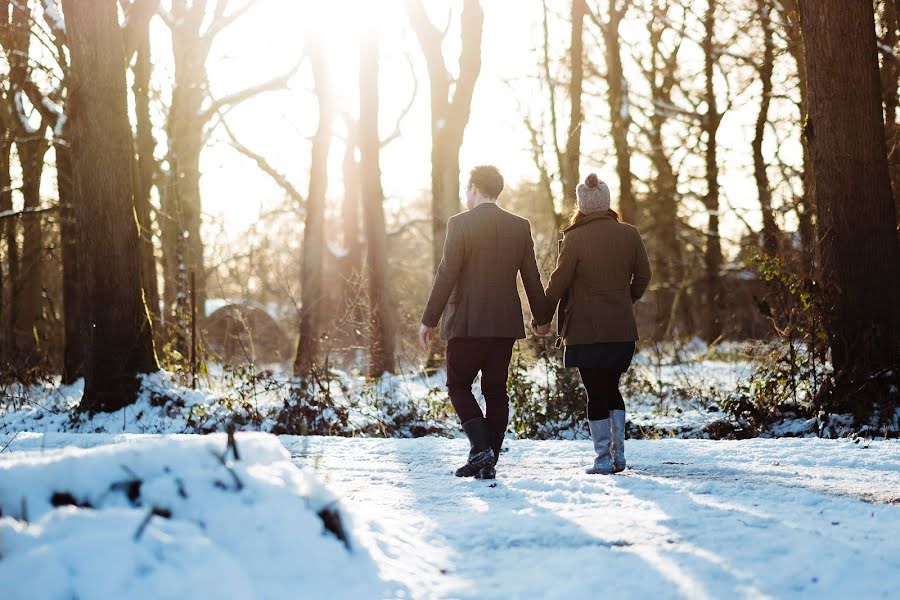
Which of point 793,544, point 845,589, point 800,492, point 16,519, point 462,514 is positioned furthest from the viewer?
point 800,492

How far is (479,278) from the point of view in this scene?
6.48m

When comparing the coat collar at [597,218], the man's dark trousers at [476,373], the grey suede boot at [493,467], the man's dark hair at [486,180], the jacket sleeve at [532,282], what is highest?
the man's dark hair at [486,180]

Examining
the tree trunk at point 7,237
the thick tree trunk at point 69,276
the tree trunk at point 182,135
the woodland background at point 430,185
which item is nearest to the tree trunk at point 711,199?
the woodland background at point 430,185

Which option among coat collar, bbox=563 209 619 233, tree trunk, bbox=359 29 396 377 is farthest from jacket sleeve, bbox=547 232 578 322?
tree trunk, bbox=359 29 396 377

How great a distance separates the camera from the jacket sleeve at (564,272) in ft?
21.9

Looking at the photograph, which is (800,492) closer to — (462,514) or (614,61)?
(462,514)

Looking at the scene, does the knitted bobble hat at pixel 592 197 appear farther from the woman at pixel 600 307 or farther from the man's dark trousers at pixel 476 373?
the man's dark trousers at pixel 476 373

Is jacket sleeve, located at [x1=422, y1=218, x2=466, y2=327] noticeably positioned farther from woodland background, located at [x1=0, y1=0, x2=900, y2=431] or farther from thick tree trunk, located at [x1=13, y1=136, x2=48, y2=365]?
thick tree trunk, located at [x1=13, y1=136, x2=48, y2=365]

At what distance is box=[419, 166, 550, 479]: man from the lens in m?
6.45

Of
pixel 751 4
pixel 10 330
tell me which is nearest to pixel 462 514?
pixel 10 330

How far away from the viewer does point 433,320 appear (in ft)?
21.0

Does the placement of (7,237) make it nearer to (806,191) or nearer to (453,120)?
(453,120)

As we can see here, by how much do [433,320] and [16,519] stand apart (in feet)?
10.8

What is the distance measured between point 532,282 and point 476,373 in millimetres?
703
